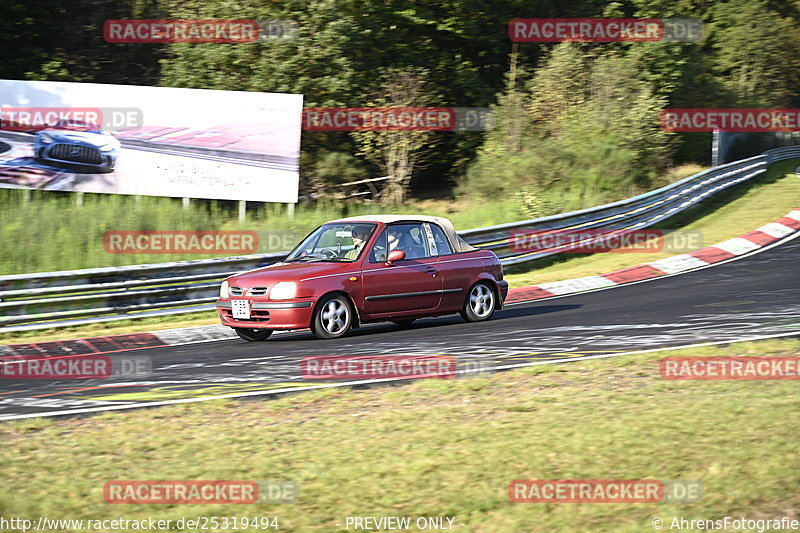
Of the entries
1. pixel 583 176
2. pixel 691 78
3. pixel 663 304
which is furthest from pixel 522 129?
pixel 663 304

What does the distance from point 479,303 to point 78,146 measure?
443 inches

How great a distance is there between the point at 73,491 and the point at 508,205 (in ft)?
56.7

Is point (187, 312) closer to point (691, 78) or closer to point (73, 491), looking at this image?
point (73, 491)

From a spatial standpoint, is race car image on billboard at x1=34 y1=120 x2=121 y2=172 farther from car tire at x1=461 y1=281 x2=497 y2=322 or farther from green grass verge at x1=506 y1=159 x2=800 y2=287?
car tire at x1=461 y1=281 x2=497 y2=322

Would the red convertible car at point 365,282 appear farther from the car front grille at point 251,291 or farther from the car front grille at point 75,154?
the car front grille at point 75,154

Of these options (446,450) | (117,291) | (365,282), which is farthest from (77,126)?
(446,450)

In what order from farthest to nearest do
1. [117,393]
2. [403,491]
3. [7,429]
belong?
1. [117,393]
2. [7,429]
3. [403,491]

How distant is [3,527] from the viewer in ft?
15.2

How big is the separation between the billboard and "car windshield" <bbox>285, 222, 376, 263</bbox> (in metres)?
8.19

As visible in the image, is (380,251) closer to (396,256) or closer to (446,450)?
(396,256)

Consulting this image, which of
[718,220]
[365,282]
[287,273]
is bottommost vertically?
[365,282]

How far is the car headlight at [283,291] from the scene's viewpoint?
10.9 metres

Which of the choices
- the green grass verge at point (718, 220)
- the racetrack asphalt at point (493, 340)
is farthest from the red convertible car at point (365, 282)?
the green grass verge at point (718, 220)

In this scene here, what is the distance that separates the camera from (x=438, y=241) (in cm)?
1255
